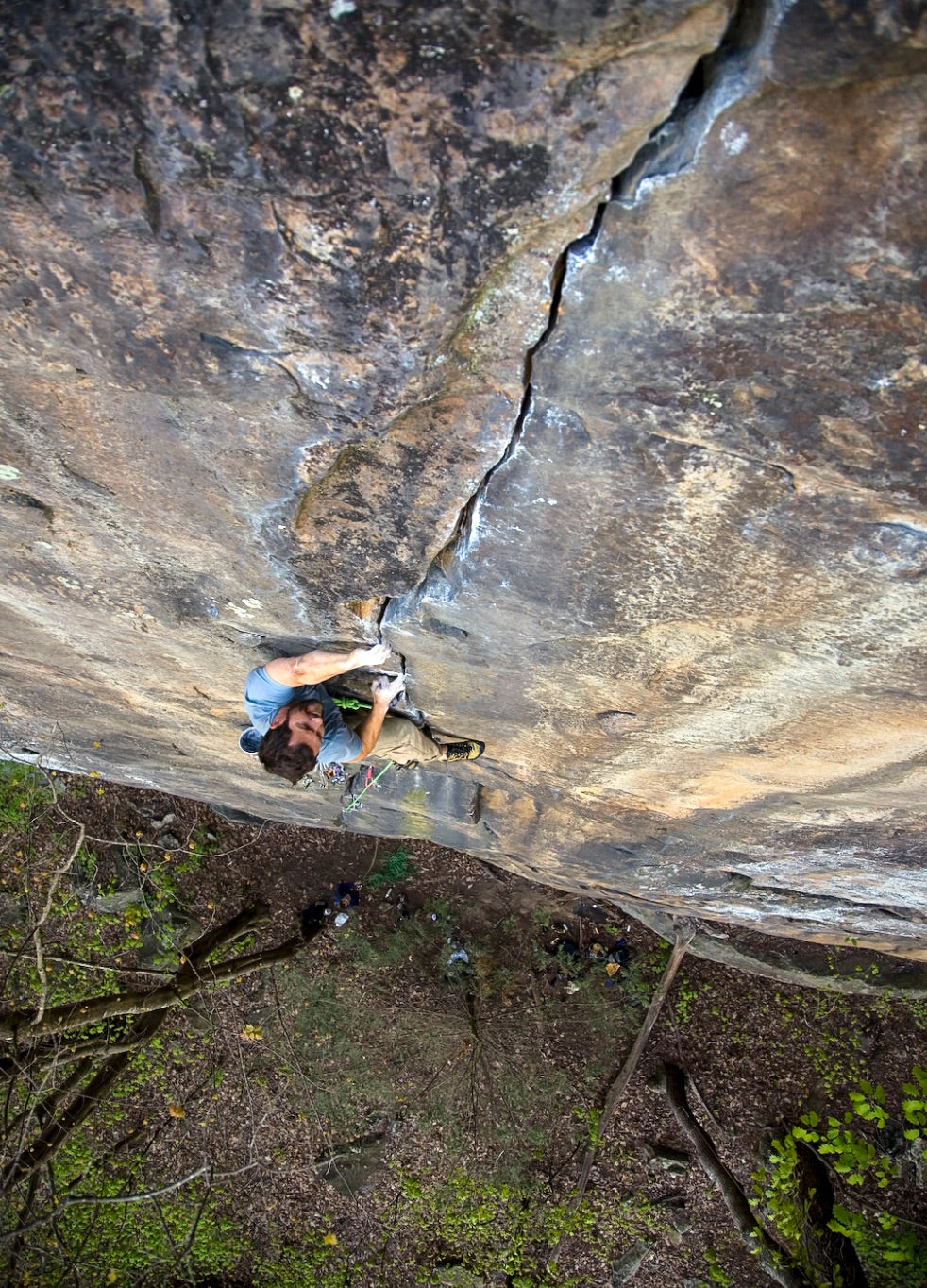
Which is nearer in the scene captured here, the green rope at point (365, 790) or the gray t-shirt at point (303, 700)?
the gray t-shirt at point (303, 700)

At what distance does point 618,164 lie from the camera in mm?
1544

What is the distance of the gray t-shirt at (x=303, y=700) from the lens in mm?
3234

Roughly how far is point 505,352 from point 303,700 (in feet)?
5.93

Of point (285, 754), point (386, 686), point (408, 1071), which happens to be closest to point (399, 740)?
point (386, 686)

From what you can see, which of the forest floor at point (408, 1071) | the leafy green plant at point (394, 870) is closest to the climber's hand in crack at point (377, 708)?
the forest floor at point (408, 1071)

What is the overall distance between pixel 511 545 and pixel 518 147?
1063 mm

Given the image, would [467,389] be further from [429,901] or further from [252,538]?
[429,901]

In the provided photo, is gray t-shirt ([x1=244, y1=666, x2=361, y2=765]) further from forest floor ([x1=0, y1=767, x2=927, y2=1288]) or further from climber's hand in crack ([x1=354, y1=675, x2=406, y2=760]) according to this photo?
forest floor ([x1=0, y1=767, x2=927, y2=1288])

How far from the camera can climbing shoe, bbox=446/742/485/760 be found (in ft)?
12.4

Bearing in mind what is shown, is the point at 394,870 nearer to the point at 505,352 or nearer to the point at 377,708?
the point at 377,708

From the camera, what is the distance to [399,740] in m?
3.69

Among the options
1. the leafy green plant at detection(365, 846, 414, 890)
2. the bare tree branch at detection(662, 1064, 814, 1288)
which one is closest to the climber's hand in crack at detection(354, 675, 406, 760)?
the leafy green plant at detection(365, 846, 414, 890)

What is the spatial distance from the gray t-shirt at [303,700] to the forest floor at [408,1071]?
404cm

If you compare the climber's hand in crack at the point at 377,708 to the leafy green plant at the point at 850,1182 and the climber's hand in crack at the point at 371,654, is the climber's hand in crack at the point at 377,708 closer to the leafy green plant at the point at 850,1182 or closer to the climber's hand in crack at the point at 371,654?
the climber's hand in crack at the point at 371,654
